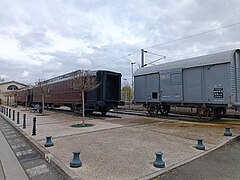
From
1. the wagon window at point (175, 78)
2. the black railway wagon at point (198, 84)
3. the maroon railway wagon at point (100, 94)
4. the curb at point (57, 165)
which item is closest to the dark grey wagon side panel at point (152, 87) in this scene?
the black railway wagon at point (198, 84)

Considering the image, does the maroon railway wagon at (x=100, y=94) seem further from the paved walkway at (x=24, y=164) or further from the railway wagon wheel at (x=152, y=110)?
the paved walkway at (x=24, y=164)

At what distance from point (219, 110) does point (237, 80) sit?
2.64 meters

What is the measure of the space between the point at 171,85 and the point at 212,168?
10421mm

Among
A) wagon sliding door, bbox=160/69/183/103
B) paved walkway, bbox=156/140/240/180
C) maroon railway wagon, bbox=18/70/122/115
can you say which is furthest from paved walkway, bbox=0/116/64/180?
wagon sliding door, bbox=160/69/183/103

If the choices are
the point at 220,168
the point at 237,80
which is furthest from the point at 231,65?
the point at 220,168

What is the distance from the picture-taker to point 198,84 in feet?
43.5

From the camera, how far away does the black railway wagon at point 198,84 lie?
38.3 feet

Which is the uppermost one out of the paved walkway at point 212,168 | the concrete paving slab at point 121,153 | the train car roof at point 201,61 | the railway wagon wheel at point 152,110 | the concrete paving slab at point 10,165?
the train car roof at point 201,61

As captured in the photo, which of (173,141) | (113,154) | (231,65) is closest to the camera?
(113,154)

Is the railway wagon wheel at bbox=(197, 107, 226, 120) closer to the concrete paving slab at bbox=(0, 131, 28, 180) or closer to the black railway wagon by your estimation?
the black railway wagon

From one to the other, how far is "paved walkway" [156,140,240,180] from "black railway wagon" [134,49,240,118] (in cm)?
633

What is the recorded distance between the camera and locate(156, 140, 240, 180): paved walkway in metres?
4.45

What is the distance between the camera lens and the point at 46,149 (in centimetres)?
676

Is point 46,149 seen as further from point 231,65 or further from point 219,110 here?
point 219,110
